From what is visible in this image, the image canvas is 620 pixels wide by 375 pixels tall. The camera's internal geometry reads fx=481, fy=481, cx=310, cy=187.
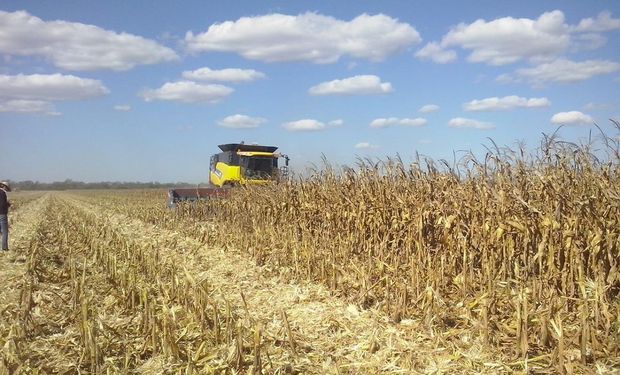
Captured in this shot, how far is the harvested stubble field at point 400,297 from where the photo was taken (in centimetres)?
455

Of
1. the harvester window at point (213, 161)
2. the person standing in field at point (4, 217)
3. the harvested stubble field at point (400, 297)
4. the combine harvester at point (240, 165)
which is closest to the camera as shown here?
the harvested stubble field at point (400, 297)

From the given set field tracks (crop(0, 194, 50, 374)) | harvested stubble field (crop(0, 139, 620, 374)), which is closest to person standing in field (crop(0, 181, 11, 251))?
field tracks (crop(0, 194, 50, 374))

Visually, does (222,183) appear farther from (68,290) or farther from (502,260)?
(502,260)

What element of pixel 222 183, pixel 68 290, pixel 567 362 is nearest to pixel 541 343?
pixel 567 362

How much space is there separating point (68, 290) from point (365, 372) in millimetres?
4963

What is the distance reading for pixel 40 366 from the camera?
4.36m

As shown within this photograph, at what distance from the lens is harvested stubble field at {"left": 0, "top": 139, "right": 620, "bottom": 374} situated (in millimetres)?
4555

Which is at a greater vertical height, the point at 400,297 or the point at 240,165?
the point at 240,165

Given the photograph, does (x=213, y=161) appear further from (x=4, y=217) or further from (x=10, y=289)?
(x=10, y=289)

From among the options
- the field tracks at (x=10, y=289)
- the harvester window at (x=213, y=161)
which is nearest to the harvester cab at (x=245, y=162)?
the harvester window at (x=213, y=161)

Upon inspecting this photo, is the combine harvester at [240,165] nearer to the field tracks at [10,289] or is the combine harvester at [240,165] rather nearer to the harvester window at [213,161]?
the harvester window at [213,161]

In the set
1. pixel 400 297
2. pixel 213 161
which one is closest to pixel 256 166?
pixel 213 161

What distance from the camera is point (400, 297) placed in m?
5.91

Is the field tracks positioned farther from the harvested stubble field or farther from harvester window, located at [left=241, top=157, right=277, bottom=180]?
harvester window, located at [left=241, top=157, right=277, bottom=180]
